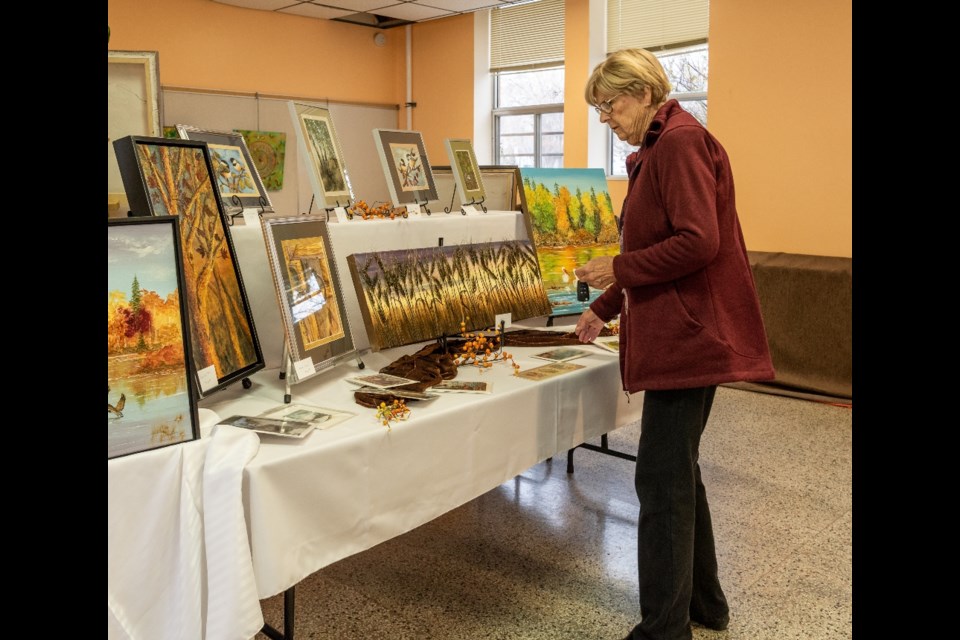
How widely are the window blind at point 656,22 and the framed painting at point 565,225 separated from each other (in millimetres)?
3056

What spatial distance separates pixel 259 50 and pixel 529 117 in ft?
8.50

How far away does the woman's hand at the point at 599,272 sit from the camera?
2.07m

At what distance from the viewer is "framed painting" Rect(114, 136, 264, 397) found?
6.06 ft

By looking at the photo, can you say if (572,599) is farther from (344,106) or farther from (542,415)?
(344,106)

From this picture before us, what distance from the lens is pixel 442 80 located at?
847cm

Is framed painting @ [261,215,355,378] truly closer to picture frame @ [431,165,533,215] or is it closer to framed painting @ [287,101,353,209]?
framed painting @ [287,101,353,209]

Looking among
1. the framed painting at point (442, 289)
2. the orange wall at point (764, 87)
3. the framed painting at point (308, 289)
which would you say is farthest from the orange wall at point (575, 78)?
the framed painting at point (308, 289)

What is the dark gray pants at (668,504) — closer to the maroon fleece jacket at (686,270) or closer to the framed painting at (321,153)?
the maroon fleece jacket at (686,270)

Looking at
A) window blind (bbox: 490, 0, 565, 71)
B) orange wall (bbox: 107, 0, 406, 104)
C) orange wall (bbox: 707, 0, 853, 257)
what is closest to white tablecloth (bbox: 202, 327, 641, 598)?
orange wall (bbox: 707, 0, 853, 257)

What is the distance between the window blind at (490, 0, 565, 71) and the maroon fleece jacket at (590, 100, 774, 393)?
5907 millimetres

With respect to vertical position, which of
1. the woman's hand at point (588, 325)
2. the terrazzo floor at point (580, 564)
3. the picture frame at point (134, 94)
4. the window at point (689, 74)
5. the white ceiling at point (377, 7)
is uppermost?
the white ceiling at point (377, 7)

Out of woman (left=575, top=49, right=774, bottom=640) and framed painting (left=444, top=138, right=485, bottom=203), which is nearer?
woman (left=575, top=49, right=774, bottom=640)
